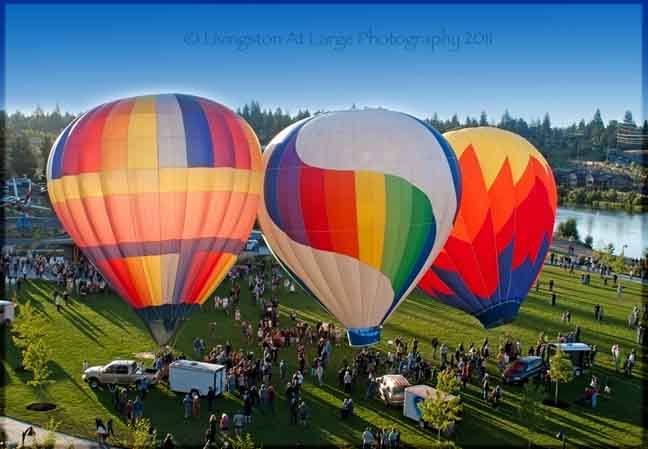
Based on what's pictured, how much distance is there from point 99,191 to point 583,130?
503 ft

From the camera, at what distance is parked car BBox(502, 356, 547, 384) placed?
15703 millimetres

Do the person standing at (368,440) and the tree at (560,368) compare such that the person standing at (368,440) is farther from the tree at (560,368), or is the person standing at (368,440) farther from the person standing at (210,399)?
the tree at (560,368)

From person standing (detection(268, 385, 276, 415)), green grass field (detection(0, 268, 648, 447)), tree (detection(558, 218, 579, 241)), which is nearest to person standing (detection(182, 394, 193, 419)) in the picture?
green grass field (detection(0, 268, 648, 447))

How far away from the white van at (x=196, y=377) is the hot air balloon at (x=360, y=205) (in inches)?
110

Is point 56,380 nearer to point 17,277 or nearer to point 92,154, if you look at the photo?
point 92,154

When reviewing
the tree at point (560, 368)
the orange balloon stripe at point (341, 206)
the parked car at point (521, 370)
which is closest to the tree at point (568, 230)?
the parked car at point (521, 370)

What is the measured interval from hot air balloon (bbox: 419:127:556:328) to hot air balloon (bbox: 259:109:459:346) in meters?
1.72

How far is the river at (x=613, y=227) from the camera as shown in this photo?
51731 mm

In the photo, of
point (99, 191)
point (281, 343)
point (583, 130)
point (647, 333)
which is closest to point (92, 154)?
point (99, 191)

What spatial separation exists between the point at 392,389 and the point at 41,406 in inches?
282

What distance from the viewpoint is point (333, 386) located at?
15500 mm

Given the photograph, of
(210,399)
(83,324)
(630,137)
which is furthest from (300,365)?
(630,137)

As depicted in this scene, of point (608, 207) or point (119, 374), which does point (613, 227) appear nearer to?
point (608, 207)

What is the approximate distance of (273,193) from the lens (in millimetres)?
14766
